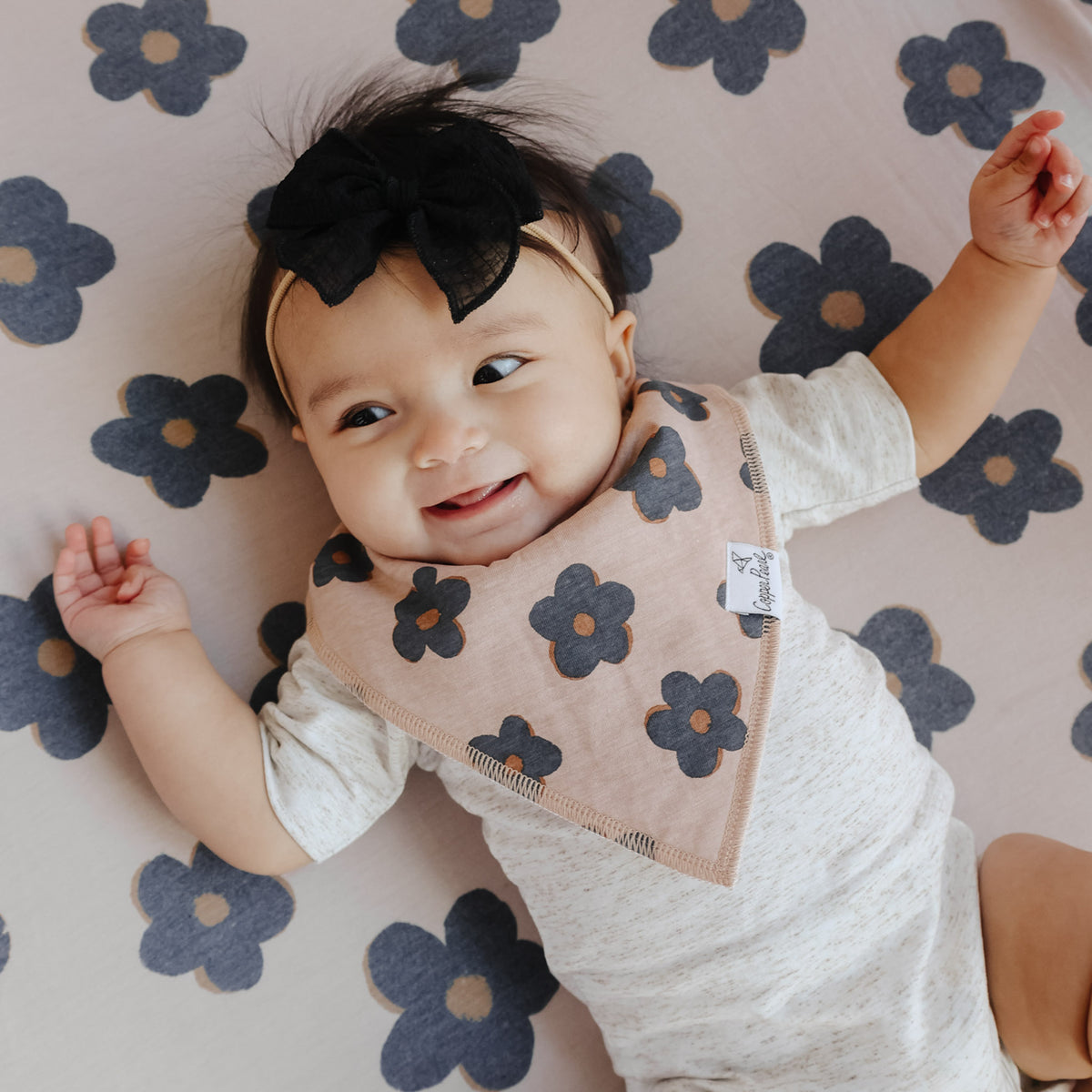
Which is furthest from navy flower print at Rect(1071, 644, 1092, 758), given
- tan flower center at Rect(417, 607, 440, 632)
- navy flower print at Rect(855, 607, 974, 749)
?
tan flower center at Rect(417, 607, 440, 632)

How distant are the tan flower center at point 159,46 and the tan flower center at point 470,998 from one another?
3.80 feet

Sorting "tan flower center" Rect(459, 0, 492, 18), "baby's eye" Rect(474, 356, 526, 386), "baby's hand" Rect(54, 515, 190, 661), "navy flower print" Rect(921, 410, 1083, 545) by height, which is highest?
"tan flower center" Rect(459, 0, 492, 18)

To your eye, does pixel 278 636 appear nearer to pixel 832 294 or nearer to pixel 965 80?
pixel 832 294

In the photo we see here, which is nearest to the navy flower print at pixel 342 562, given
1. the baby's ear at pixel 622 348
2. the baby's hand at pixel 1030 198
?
the baby's ear at pixel 622 348

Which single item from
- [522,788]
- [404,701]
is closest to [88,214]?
[404,701]

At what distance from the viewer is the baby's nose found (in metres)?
0.89

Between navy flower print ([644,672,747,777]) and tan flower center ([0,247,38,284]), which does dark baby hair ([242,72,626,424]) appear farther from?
navy flower print ([644,672,747,777])

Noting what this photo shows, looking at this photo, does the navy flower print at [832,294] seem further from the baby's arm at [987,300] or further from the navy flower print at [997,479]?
the navy flower print at [997,479]

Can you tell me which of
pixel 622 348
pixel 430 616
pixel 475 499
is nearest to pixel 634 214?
pixel 622 348

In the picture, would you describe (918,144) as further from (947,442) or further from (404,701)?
(404,701)

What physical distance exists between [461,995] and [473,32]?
46.3 inches

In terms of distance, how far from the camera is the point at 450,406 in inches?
36.0

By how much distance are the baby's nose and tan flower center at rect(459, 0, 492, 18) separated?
2.06ft

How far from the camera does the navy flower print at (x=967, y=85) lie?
1237mm
